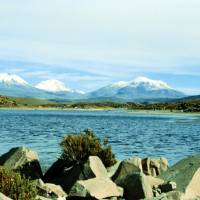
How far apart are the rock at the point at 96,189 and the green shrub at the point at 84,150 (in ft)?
23.7

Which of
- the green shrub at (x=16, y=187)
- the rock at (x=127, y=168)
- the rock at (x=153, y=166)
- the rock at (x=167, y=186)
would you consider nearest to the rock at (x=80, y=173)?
the rock at (x=127, y=168)

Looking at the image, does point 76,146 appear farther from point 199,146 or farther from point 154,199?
point 199,146

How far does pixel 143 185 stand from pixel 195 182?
251 cm

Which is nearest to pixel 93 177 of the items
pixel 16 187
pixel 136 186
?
pixel 136 186

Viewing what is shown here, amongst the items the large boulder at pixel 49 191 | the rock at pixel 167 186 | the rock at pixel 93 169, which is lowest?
the large boulder at pixel 49 191

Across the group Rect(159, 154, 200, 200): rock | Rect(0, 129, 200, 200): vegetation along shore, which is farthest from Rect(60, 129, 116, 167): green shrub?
Rect(159, 154, 200, 200): rock

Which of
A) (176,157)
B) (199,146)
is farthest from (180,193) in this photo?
(199,146)

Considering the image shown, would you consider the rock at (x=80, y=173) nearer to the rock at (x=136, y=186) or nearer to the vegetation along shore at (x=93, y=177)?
the vegetation along shore at (x=93, y=177)

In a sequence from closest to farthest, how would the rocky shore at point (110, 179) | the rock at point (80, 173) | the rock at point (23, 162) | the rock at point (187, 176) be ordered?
the rocky shore at point (110, 179) → the rock at point (187, 176) → the rock at point (80, 173) → the rock at point (23, 162)

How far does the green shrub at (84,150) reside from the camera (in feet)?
96.1

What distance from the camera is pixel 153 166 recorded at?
93.7 ft

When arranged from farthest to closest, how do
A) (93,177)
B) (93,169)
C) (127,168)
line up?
(127,168)
(93,169)
(93,177)

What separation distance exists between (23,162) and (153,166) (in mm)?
6826

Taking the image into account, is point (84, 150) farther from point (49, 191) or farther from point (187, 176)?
point (187, 176)
